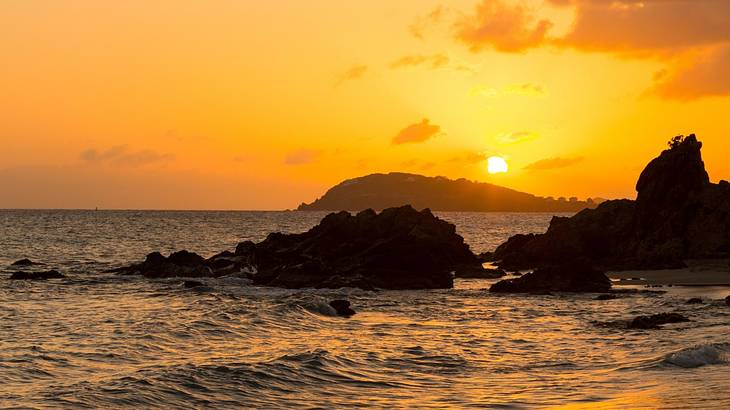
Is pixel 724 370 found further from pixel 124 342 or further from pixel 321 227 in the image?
pixel 321 227

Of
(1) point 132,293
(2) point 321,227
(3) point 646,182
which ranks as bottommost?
(1) point 132,293

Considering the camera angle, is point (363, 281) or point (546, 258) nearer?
point (363, 281)

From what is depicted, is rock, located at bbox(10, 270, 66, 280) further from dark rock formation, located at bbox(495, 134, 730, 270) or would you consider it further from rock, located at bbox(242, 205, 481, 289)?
dark rock formation, located at bbox(495, 134, 730, 270)

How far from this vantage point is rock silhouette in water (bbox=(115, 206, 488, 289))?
2239 inches

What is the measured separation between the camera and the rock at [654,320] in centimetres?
3475

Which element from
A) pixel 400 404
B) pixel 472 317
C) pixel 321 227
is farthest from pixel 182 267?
pixel 400 404

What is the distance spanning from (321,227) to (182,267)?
1157 cm

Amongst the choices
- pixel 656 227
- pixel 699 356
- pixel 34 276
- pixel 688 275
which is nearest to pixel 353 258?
pixel 34 276

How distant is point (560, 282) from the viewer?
53.0 m

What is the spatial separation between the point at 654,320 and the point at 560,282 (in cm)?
1763

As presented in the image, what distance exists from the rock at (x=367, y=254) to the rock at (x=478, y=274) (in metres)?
0.53

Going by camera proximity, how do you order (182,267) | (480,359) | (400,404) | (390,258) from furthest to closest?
(182,267), (390,258), (480,359), (400,404)

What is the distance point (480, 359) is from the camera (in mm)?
28375

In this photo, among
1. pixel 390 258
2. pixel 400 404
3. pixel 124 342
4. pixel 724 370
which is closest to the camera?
pixel 400 404
